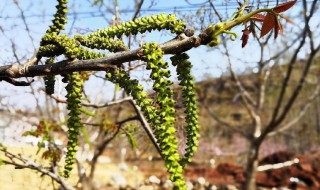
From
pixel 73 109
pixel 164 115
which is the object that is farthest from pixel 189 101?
pixel 73 109

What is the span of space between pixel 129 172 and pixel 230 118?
13.7 m

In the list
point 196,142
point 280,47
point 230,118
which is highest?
point 230,118

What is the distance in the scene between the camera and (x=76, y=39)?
0.91 m

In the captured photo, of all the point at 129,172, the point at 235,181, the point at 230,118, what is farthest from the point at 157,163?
the point at 230,118

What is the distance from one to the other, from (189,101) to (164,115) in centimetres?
13

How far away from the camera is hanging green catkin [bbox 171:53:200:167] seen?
803 millimetres

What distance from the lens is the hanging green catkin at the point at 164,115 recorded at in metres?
0.66

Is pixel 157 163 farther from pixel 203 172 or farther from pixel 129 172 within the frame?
pixel 203 172

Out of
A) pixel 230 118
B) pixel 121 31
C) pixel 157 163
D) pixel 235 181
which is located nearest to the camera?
pixel 121 31

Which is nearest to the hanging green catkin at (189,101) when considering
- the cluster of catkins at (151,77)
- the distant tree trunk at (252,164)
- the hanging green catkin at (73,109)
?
the cluster of catkins at (151,77)

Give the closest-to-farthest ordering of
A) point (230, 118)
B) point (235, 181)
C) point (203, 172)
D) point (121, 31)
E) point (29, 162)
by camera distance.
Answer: point (121, 31) < point (29, 162) < point (235, 181) < point (203, 172) < point (230, 118)

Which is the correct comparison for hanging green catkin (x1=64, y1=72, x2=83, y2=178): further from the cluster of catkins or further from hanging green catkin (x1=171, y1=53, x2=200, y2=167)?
hanging green catkin (x1=171, y1=53, x2=200, y2=167)

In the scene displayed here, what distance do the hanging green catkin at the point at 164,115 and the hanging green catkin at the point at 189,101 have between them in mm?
70

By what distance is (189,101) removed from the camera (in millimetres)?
821
